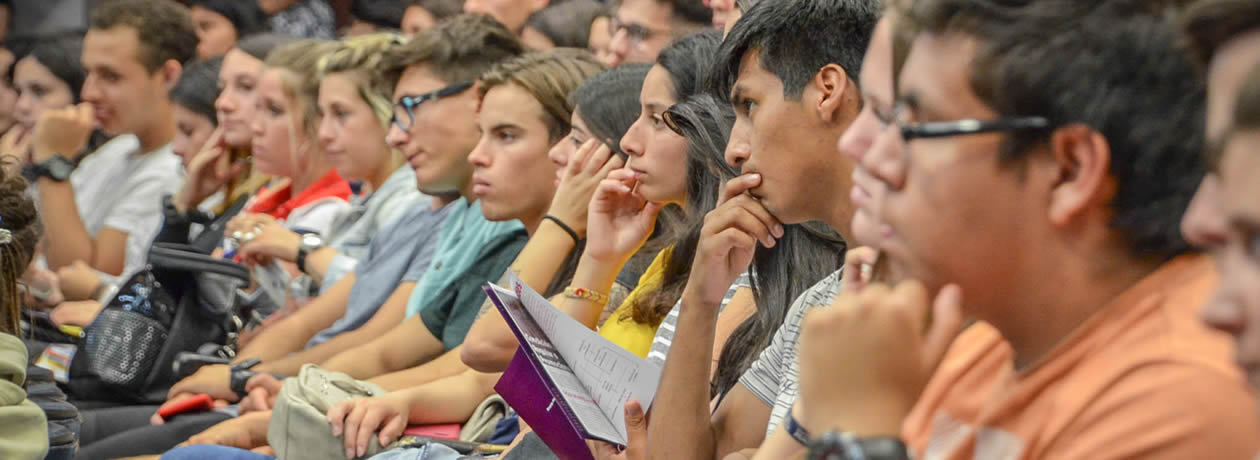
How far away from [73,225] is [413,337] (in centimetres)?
210

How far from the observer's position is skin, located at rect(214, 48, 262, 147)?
183 inches

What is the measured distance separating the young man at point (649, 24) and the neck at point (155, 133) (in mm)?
2363

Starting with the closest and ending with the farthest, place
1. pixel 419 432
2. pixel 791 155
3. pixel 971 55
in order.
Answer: pixel 971 55, pixel 791 155, pixel 419 432

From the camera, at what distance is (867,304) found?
1041 mm

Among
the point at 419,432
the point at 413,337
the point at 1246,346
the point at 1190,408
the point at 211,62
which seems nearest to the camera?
the point at 1246,346

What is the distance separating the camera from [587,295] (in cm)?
251

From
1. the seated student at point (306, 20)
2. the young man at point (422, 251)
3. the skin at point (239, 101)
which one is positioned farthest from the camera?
the seated student at point (306, 20)

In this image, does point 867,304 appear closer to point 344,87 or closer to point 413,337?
point 413,337

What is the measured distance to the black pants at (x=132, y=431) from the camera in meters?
3.10

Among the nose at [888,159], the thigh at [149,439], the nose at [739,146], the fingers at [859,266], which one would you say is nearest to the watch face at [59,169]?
the thigh at [149,439]

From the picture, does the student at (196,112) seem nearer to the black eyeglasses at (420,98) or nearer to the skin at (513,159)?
the black eyeglasses at (420,98)

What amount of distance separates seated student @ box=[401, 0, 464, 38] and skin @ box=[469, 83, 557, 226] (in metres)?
1.91

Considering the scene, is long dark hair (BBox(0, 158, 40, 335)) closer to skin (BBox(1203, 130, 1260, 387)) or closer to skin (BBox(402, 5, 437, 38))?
skin (BBox(1203, 130, 1260, 387))

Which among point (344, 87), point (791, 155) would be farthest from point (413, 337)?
point (791, 155)
